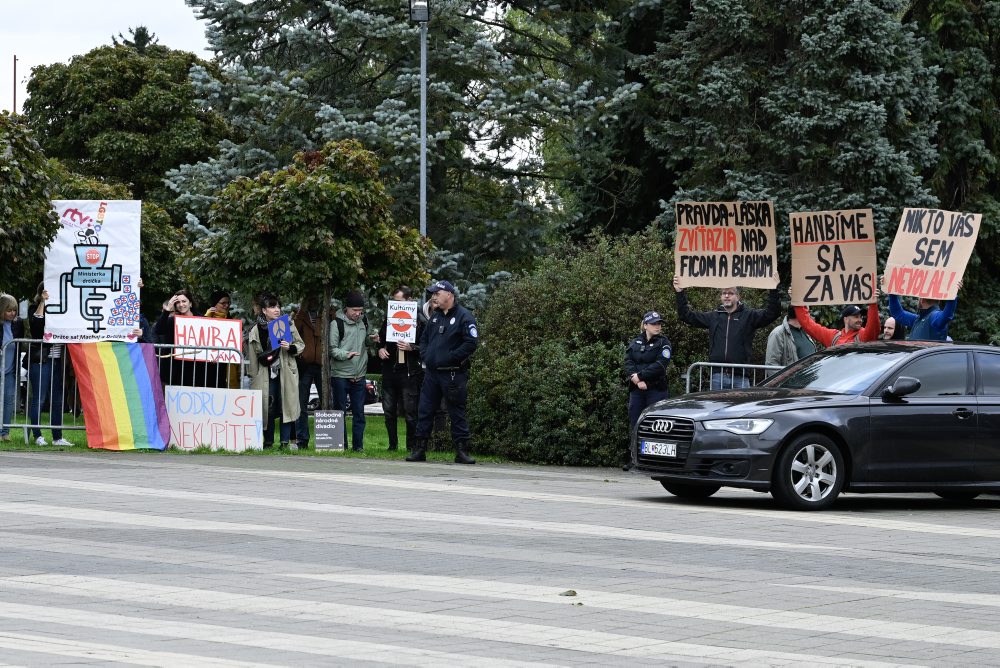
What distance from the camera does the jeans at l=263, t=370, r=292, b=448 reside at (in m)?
19.8

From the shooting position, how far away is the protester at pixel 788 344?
18.6m

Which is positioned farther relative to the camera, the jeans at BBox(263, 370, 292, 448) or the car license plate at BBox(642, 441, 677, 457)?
the jeans at BBox(263, 370, 292, 448)

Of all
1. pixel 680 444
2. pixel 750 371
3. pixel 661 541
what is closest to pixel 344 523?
pixel 661 541

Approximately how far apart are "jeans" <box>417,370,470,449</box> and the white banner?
394cm

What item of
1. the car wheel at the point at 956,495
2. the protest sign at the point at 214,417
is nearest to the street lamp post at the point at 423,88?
the protest sign at the point at 214,417

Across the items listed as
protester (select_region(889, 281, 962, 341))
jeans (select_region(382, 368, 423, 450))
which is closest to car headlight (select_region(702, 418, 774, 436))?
protester (select_region(889, 281, 962, 341))

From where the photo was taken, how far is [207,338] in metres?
19.6

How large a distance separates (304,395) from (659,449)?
707cm

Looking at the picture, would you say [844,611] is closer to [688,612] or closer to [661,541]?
[688,612]

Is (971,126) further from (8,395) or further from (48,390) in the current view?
(8,395)

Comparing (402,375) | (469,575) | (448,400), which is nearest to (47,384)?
(402,375)

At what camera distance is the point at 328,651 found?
7336mm

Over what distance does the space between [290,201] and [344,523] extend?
8455 millimetres

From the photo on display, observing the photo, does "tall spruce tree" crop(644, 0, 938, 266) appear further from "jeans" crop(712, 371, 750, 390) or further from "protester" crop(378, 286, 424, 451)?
"jeans" crop(712, 371, 750, 390)
